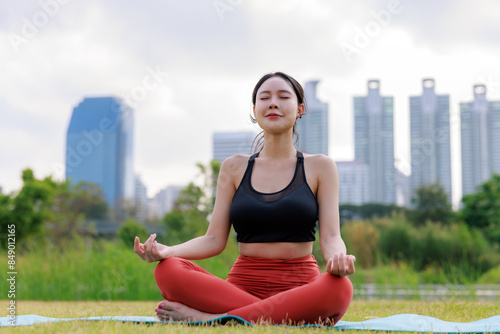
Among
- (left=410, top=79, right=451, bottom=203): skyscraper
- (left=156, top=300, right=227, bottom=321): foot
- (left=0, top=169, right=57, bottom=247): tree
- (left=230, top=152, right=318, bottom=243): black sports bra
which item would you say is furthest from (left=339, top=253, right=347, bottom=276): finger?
(left=410, top=79, right=451, bottom=203): skyscraper

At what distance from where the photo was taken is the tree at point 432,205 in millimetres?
24078

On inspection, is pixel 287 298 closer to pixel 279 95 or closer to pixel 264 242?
pixel 264 242

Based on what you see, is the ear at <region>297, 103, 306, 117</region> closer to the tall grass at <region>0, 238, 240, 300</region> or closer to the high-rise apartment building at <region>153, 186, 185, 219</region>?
the tall grass at <region>0, 238, 240, 300</region>

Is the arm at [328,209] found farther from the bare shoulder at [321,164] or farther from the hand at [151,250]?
the hand at [151,250]

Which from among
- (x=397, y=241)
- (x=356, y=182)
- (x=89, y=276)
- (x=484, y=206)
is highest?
(x=356, y=182)

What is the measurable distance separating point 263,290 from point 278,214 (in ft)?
1.40

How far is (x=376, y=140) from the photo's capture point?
4531 centimetres

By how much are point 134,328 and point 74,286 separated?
495 cm

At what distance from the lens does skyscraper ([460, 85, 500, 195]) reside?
40.8 m

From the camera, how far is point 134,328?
7.09 feet

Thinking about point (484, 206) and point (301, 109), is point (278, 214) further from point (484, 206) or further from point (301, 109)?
point (484, 206)

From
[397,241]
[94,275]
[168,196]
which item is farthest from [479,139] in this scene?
[94,275]

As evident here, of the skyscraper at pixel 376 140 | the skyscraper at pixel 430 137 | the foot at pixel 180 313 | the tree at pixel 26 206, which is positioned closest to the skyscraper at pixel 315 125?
the skyscraper at pixel 376 140

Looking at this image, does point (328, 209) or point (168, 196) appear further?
point (168, 196)
